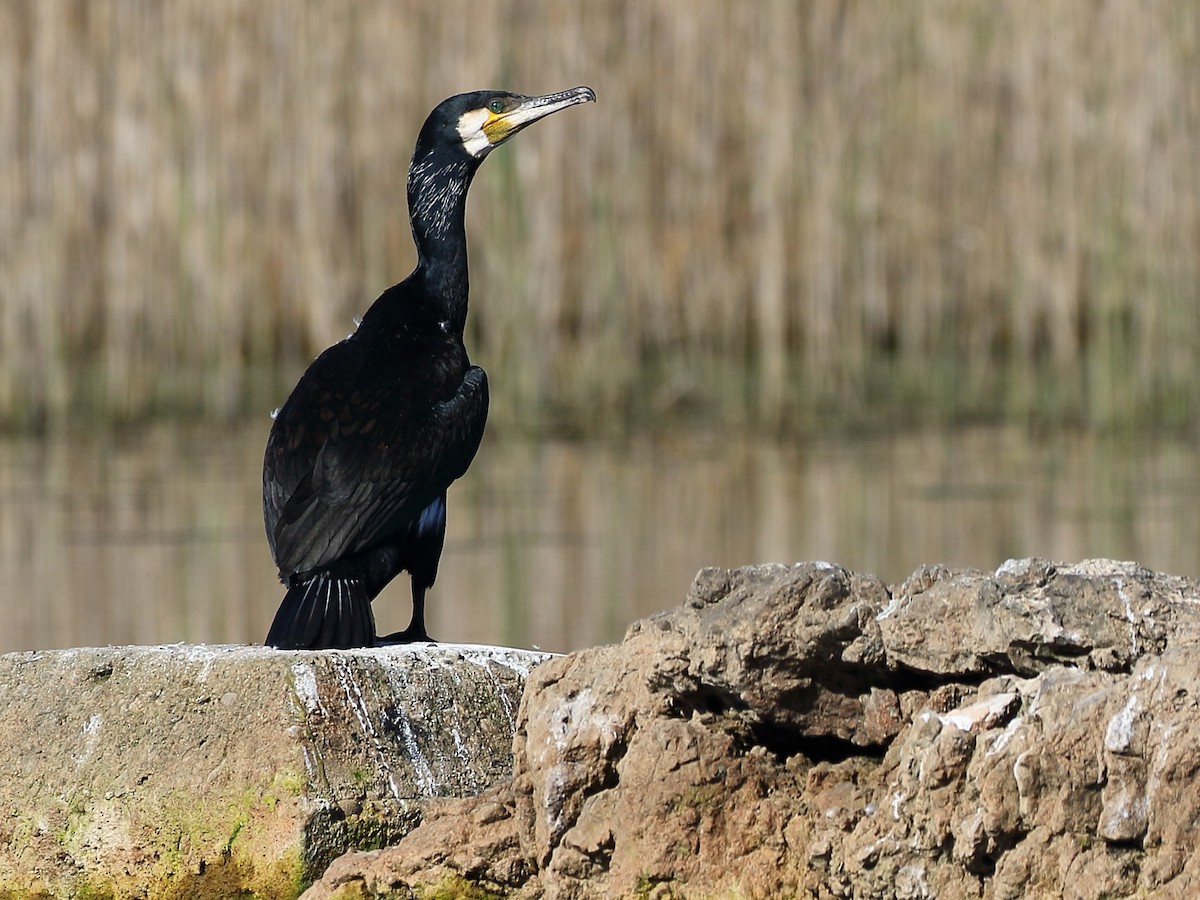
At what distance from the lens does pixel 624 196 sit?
10469mm

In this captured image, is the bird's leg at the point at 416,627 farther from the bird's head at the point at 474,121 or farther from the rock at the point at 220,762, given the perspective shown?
the bird's head at the point at 474,121

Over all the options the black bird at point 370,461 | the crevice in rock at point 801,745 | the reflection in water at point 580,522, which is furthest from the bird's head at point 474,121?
the crevice in rock at point 801,745

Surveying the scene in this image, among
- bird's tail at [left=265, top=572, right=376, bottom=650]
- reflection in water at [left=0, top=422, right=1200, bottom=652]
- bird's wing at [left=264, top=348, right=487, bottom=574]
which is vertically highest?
bird's wing at [left=264, top=348, right=487, bottom=574]

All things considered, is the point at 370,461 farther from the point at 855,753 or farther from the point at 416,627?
the point at 855,753

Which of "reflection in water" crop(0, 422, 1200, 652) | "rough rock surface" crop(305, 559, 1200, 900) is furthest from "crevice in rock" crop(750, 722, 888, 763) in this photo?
"reflection in water" crop(0, 422, 1200, 652)

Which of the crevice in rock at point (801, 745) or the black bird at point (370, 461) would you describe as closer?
the crevice in rock at point (801, 745)

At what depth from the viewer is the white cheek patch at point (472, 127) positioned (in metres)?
5.50

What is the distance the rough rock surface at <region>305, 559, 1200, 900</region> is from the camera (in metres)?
3.14

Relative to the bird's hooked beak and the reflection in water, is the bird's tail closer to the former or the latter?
the bird's hooked beak

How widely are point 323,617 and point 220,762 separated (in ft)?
1.72

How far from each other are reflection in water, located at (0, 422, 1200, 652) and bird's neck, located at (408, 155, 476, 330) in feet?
4.00

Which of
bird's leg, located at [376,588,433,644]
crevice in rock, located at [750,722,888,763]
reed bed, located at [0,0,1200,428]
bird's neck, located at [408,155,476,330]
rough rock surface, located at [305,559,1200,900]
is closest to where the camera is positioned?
rough rock surface, located at [305,559,1200,900]

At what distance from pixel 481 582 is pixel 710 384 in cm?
413

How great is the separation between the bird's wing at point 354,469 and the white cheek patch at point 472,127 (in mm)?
911
